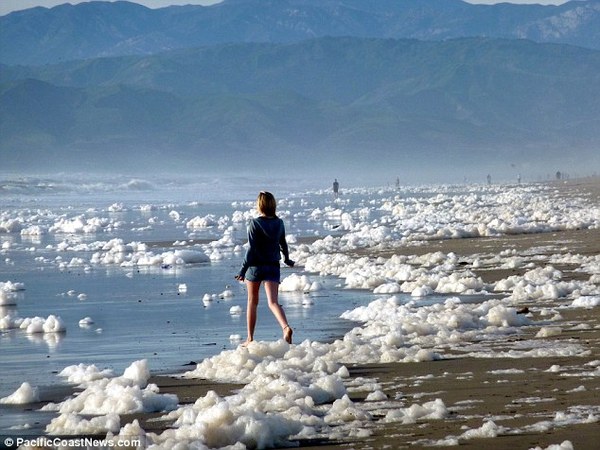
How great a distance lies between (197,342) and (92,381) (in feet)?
8.45

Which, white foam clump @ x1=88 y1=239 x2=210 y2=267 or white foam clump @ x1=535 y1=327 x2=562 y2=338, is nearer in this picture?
white foam clump @ x1=535 y1=327 x2=562 y2=338

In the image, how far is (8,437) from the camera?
339 inches

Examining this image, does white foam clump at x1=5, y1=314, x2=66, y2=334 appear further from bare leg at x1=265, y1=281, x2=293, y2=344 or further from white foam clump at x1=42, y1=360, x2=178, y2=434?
white foam clump at x1=42, y1=360, x2=178, y2=434

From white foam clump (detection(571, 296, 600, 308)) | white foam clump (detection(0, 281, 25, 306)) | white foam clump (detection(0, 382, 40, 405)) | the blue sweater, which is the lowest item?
white foam clump (detection(0, 382, 40, 405))

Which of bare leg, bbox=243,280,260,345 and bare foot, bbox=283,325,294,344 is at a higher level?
bare leg, bbox=243,280,260,345

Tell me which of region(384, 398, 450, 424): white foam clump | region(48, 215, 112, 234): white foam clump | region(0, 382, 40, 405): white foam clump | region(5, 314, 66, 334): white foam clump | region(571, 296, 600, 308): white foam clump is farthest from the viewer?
region(48, 215, 112, 234): white foam clump

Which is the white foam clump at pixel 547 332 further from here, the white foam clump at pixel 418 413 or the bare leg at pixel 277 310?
the white foam clump at pixel 418 413

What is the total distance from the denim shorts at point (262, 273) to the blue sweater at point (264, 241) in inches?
1.5

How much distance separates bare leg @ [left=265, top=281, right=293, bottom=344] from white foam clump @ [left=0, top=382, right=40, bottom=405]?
113 inches

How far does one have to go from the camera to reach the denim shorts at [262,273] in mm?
13383

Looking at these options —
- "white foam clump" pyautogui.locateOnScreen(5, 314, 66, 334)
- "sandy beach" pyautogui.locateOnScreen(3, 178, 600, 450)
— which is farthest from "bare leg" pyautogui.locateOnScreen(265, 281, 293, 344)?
"white foam clump" pyautogui.locateOnScreen(5, 314, 66, 334)

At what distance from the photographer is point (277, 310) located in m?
12.9

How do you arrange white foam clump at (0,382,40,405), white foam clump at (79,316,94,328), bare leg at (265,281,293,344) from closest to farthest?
white foam clump at (0,382,40,405) → bare leg at (265,281,293,344) → white foam clump at (79,316,94,328)

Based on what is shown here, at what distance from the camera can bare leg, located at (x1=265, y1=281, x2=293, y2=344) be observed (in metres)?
12.5
